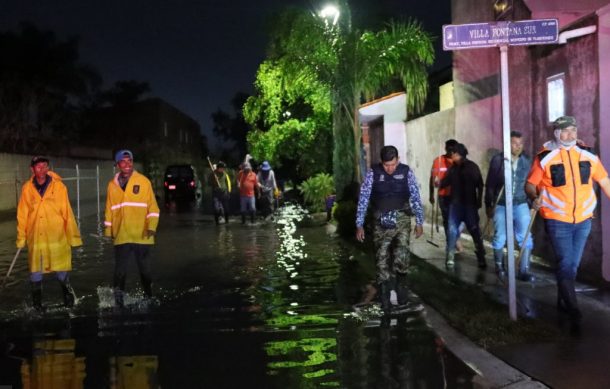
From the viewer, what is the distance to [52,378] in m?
5.65

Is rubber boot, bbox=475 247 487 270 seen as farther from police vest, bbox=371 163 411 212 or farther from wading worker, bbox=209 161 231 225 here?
wading worker, bbox=209 161 231 225

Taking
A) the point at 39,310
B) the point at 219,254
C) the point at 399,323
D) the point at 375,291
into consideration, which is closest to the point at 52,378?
the point at 39,310

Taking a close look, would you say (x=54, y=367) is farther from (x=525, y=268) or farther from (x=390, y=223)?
(x=525, y=268)

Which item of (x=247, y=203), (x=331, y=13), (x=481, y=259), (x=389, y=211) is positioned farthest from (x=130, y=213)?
(x=247, y=203)

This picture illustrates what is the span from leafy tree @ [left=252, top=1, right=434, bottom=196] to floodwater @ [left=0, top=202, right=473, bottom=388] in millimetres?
5279

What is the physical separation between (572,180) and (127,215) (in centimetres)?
475

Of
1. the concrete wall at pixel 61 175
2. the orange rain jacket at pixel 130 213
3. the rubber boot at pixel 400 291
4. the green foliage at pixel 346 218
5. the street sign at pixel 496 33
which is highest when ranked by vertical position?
the street sign at pixel 496 33

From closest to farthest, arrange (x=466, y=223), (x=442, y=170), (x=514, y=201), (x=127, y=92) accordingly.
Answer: (x=514, y=201) → (x=466, y=223) → (x=442, y=170) → (x=127, y=92)

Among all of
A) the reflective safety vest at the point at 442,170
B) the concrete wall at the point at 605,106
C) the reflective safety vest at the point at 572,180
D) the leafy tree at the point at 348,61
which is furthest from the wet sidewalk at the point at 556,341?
the leafy tree at the point at 348,61

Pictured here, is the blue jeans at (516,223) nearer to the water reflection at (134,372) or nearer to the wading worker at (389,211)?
the wading worker at (389,211)

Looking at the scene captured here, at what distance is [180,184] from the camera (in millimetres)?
33719

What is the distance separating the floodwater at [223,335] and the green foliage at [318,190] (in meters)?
10.4

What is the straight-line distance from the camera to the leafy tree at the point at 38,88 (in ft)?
97.1

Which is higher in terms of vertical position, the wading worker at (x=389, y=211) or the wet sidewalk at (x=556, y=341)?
the wading worker at (x=389, y=211)
